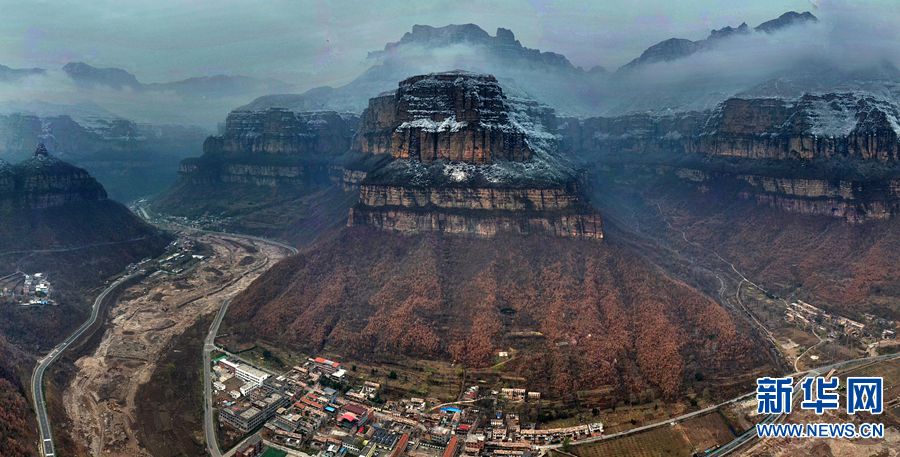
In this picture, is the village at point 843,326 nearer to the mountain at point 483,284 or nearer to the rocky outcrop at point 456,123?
the mountain at point 483,284

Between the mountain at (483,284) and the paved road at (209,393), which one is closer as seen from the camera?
the paved road at (209,393)

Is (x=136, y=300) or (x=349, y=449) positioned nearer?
(x=349, y=449)

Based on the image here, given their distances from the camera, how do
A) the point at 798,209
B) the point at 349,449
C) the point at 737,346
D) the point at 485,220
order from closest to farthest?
1. the point at 349,449
2. the point at 737,346
3. the point at 485,220
4. the point at 798,209

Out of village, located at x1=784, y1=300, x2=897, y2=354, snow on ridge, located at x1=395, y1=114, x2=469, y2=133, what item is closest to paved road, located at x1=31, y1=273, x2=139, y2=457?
snow on ridge, located at x1=395, y1=114, x2=469, y2=133

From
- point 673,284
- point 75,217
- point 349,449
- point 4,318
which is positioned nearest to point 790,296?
point 673,284

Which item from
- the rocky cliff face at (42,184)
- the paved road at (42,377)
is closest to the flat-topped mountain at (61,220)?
the rocky cliff face at (42,184)

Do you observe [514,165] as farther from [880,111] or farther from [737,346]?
[880,111]
